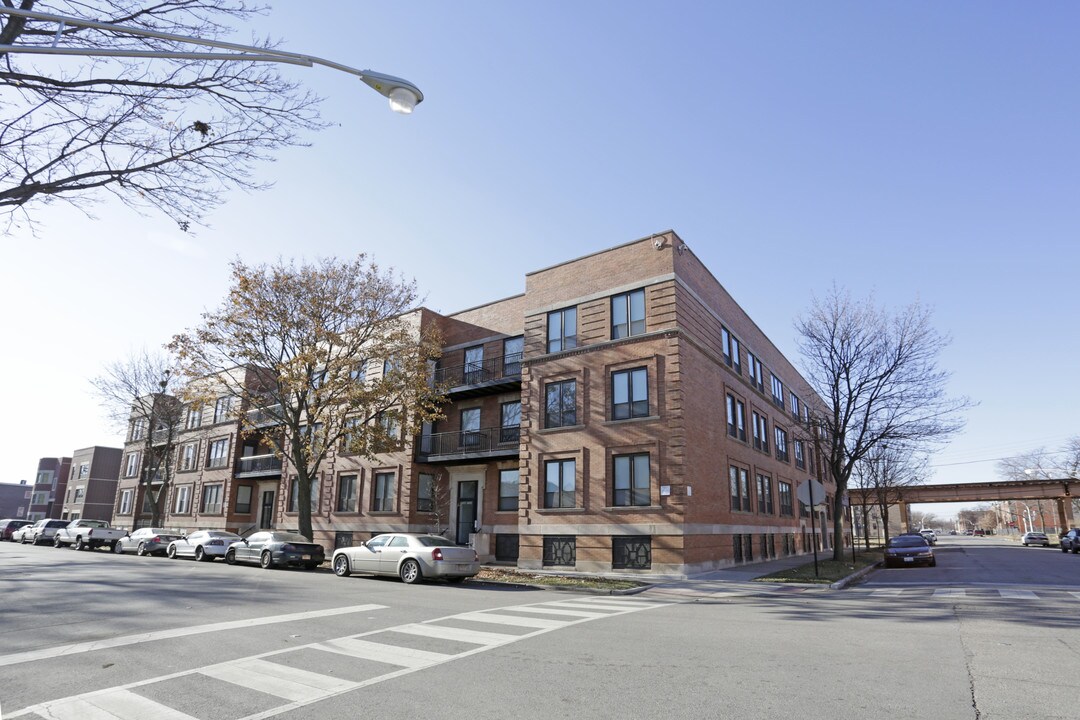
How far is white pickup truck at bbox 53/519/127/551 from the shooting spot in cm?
3525

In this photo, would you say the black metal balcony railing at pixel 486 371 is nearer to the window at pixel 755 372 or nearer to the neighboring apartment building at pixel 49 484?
the window at pixel 755 372

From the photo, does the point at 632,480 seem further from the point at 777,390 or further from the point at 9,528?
the point at 9,528

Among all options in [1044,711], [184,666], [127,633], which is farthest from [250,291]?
[1044,711]

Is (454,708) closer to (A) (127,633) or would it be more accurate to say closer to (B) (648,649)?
(B) (648,649)

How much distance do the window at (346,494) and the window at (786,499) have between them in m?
23.9

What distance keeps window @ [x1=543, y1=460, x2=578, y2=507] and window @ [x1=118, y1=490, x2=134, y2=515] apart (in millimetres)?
46567

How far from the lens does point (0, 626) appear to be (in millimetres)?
9547

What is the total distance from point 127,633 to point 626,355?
714 inches

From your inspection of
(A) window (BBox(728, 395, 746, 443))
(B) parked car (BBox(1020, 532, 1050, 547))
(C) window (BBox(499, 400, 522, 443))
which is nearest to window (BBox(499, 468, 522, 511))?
(C) window (BBox(499, 400, 522, 443))

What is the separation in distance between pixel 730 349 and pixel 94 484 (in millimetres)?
69760

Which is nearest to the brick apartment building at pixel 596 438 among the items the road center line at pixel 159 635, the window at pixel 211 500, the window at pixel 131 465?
the window at pixel 211 500

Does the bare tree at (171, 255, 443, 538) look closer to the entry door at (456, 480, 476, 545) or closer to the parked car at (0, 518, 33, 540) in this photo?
the entry door at (456, 480, 476, 545)

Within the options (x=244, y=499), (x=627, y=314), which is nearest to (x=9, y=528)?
(x=244, y=499)

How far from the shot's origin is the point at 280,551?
2284cm
